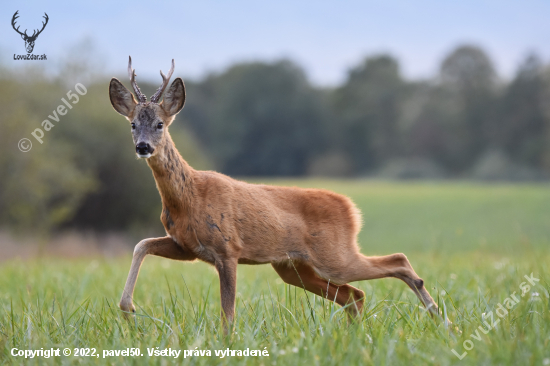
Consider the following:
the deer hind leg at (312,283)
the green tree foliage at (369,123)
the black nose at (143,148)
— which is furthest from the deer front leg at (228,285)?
the green tree foliage at (369,123)

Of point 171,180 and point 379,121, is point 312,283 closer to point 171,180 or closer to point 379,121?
point 171,180

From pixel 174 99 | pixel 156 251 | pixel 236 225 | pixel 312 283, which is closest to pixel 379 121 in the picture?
pixel 312 283

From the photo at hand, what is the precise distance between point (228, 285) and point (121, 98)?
179cm

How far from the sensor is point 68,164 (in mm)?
23953

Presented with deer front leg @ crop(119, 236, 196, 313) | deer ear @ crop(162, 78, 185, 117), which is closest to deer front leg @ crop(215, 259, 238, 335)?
deer front leg @ crop(119, 236, 196, 313)

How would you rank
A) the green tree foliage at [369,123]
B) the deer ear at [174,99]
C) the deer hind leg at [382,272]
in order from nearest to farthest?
the deer ear at [174,99] → the deer hind leg at [382,272] → the green tree foliage at [369,123]

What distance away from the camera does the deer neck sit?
441 centimetres

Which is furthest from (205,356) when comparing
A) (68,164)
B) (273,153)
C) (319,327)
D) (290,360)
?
(273,153)

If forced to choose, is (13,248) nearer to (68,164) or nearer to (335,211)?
(68,164)

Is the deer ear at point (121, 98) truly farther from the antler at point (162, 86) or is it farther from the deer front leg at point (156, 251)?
the deer front leg at point (156, 251)

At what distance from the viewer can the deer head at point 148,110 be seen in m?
4.36

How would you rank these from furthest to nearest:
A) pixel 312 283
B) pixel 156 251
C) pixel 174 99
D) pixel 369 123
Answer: pixel 369 123 → pixel 312 283 → pixel 174 99 → pixel 156 251

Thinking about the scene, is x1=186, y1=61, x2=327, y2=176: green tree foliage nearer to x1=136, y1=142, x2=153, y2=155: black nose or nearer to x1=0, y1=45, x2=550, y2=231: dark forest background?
x1=0, y1=45, x2=550, y2=231: dark forest background

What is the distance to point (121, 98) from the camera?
475 centimetres
